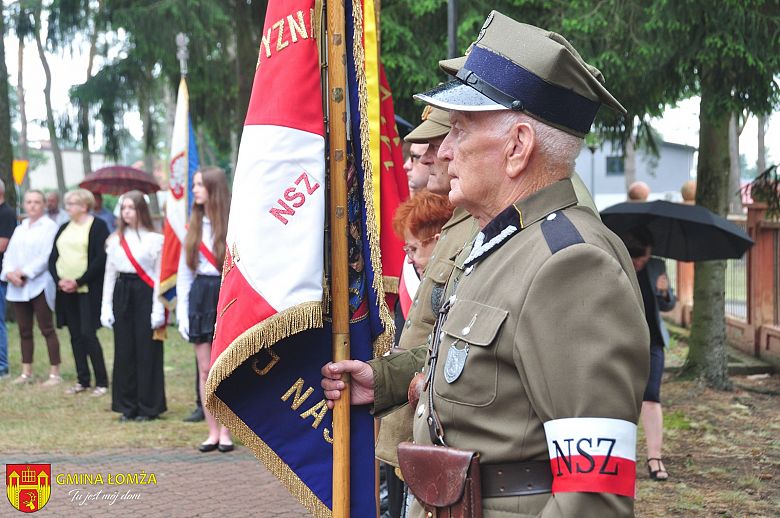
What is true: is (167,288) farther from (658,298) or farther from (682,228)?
(682,228)

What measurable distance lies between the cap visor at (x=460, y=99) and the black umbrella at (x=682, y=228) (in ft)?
14.9

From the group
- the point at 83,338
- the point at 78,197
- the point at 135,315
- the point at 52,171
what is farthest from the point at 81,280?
the point at 52,171

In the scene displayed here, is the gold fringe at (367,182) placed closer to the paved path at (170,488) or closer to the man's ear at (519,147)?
the man's ear at (519,147)

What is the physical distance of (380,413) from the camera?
3.40 m

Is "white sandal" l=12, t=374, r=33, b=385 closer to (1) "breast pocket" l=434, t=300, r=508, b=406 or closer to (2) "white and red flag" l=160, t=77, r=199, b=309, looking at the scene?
(2) "white and red flag" l=160, t=77, r=199, b=309

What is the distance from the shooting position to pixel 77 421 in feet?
29.2

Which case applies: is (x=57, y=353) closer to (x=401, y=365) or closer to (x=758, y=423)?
(x=758, y=423)

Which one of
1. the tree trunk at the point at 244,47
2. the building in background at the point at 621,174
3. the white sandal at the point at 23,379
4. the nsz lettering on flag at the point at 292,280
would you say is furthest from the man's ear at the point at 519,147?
the building in background at the point at 621,174

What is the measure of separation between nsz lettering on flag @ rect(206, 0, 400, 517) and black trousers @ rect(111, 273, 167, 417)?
5.57 metres

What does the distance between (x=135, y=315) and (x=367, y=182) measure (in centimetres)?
592

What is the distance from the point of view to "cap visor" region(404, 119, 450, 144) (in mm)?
4103

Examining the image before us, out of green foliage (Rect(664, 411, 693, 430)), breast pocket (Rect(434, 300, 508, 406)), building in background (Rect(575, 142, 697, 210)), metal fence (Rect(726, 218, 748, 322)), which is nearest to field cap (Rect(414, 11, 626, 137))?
breast pocket (Rect(434, 300, 508, 406))

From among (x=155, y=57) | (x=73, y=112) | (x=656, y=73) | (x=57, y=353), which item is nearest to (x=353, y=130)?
(x=656, y=73)

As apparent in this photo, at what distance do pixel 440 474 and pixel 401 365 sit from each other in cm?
125
